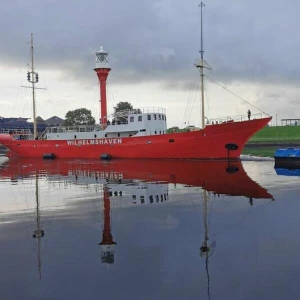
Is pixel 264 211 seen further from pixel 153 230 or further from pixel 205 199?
pixel 153 230

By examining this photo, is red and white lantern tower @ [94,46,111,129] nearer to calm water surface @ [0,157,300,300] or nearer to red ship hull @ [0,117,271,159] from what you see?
red ship hull @ [0,117,271,159]

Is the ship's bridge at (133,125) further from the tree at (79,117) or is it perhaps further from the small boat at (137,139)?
the tree at (79,117)

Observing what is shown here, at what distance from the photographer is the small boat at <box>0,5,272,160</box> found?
35.1 meters

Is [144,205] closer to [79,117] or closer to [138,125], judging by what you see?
[138,125]

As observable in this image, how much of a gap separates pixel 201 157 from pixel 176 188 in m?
18.5

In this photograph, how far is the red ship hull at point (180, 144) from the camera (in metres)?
34.8

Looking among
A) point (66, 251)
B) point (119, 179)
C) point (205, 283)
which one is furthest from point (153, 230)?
point (119, 179)

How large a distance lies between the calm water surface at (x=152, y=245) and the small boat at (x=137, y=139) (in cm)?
1797

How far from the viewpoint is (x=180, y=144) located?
121 feet

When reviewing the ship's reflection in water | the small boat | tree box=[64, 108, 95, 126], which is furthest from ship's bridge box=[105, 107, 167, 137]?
tree box=[64, 108, 95, 126]

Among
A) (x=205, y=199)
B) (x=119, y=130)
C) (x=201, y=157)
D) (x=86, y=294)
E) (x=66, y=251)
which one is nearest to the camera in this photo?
(x=86, y=294)

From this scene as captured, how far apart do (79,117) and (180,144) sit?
66076 mm

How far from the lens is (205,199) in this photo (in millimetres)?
15117

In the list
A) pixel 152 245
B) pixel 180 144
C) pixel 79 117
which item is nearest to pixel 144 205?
pixel 152 245
